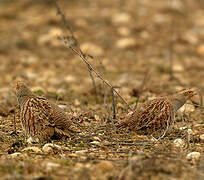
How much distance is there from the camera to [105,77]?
9531 mm

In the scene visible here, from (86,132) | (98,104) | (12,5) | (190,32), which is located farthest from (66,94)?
(12,5)

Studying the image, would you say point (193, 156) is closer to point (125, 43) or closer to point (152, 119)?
Answer: point (152, 119)

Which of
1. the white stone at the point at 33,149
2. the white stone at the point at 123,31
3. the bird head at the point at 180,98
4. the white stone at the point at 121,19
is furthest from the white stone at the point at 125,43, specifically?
the white stone at the point at 33,149

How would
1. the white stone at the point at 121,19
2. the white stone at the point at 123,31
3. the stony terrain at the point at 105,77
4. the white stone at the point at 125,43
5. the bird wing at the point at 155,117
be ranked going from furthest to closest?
1. the white stone at the point at 121,19
2. the white stone at the point at 123,31
3. the white stone at the point at 125,43
4. the bird wing at the point at 155,117
5. the stony terrain at the point at 105,77

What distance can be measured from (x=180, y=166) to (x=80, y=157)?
1.11m

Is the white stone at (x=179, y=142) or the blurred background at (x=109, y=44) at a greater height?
the blurred background at (x=109, y=44)

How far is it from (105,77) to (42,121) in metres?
4.36

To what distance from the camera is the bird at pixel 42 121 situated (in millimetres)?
5301

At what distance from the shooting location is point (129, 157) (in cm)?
476

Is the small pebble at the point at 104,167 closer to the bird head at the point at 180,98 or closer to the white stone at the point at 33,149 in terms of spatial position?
the white stone at the point at 33,149

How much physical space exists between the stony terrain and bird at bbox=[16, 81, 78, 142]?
132 millimetres

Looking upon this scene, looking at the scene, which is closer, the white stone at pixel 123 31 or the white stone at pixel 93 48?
the white stone at pixel 93 48

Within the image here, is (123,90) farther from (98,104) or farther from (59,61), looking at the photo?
(59,61)

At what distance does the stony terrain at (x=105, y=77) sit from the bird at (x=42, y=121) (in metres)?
0.13
